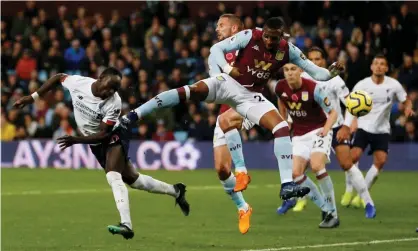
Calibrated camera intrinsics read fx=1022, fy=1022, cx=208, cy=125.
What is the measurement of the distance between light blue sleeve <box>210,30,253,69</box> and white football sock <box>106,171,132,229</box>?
1720mm

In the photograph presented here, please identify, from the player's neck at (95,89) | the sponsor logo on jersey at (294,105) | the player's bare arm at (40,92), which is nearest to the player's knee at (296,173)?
the sponsor logo on jersey at (294,105)

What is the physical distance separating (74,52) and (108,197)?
10.5 metres

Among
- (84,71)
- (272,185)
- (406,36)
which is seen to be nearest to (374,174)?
(272,185)

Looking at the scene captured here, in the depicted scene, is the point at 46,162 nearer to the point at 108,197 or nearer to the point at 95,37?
the point at 95,37

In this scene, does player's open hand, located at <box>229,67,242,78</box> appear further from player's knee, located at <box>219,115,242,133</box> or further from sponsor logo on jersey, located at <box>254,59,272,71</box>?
player's knee, located at <box>219,115,242,133</box>

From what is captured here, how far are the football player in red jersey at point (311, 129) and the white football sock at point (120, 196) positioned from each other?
2.90m

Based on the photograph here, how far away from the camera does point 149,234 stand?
495 inches

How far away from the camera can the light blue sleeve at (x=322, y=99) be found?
13.5 meters

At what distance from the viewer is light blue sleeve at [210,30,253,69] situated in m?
11.1

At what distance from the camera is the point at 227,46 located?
1128 centimetres

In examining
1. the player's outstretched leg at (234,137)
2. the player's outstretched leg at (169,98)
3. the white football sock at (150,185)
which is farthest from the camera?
the white football sock at (150,185)

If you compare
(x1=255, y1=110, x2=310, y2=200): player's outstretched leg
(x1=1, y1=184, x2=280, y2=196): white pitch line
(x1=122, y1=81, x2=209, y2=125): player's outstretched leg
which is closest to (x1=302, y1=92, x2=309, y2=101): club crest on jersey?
(x1=255, y1=110, x2=310, y2=200): player's outstretched leg

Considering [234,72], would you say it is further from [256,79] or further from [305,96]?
[305,96]

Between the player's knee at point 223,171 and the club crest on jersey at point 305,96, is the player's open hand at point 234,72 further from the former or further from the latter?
the club crest on jersey at point 305,96
